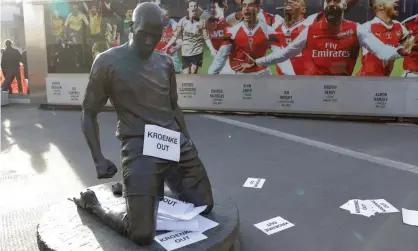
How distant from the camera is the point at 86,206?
140 inches

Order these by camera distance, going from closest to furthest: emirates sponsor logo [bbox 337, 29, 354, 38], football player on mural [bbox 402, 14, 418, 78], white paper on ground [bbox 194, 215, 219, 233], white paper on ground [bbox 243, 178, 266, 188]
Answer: white paper on ground [bbox 194, 215, 219, 233]
white paper on ground [bbox 243, 178, 266, 188]
football player on mural [bbox 402, 14, 418, 78]
emirates sponsor logo [bbox 337, 29, 354, 38]

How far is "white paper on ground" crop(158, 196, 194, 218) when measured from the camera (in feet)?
10.5

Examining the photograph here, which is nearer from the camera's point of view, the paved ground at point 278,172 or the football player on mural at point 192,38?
the paved ground at point 278,172

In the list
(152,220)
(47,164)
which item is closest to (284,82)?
(47,164)

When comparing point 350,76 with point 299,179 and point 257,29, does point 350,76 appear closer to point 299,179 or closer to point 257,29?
point 257,29

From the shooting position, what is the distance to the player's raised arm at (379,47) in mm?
8405

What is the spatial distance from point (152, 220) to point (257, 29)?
7167 millimetres

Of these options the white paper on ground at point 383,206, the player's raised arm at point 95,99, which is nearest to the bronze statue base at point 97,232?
the player's raised arm at point 95,99

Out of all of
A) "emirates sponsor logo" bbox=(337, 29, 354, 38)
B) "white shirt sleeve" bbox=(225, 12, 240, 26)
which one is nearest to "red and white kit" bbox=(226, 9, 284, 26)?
"white shirt sleeve" bbox=(225, 12, 240, 26)
